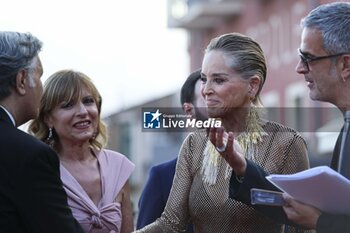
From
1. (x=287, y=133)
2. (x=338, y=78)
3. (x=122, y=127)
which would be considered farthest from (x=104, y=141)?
(x=122, y=127)

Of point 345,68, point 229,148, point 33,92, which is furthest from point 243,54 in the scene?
point 33,92

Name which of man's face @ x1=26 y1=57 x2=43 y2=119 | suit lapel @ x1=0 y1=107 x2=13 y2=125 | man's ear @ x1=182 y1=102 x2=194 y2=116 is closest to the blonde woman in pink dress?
man's ear @ x1=182 y1=102 x2=194 y2=116

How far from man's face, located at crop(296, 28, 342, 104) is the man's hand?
519 mm

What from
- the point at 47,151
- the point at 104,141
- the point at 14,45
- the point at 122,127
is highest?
the point at 14,45

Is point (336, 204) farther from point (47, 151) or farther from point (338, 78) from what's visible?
point (47, 151)

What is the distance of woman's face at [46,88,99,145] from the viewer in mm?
5461

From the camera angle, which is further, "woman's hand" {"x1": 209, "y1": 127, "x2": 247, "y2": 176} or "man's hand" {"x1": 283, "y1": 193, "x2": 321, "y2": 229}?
"woman's hand" {"x1": 209, "y1": 127, "x2": 247, "y2": 176}

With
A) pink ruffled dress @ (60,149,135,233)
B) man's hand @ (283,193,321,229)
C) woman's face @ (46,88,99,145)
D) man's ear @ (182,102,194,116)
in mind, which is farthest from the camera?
man's ear @ (182,102,194,116)

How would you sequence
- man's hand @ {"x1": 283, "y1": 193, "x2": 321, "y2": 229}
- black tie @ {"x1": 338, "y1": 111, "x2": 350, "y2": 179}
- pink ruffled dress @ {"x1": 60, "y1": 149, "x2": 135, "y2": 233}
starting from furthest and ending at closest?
pink ruffled dress @ {"x1": 60, "y1": 149, "x2": 135, "y2": 233}, black tie @ {"x1": 338, "y1": 111, "x2": 350, "y2": 179}, man's hand @ {"x1": 283, "y1": 193, "x2": 321, "y2": 229}

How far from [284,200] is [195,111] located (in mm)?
1839

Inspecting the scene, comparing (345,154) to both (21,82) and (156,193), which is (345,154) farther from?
(156,193)

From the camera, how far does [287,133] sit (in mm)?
4617

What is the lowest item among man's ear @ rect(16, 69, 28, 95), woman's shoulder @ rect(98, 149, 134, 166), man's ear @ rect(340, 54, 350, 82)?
woman's shoulder @ rect(98, 149, 134, 166)

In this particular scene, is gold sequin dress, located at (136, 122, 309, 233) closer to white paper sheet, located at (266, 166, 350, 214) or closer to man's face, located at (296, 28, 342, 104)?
man's face, located at (296, 28, 342, 104)
